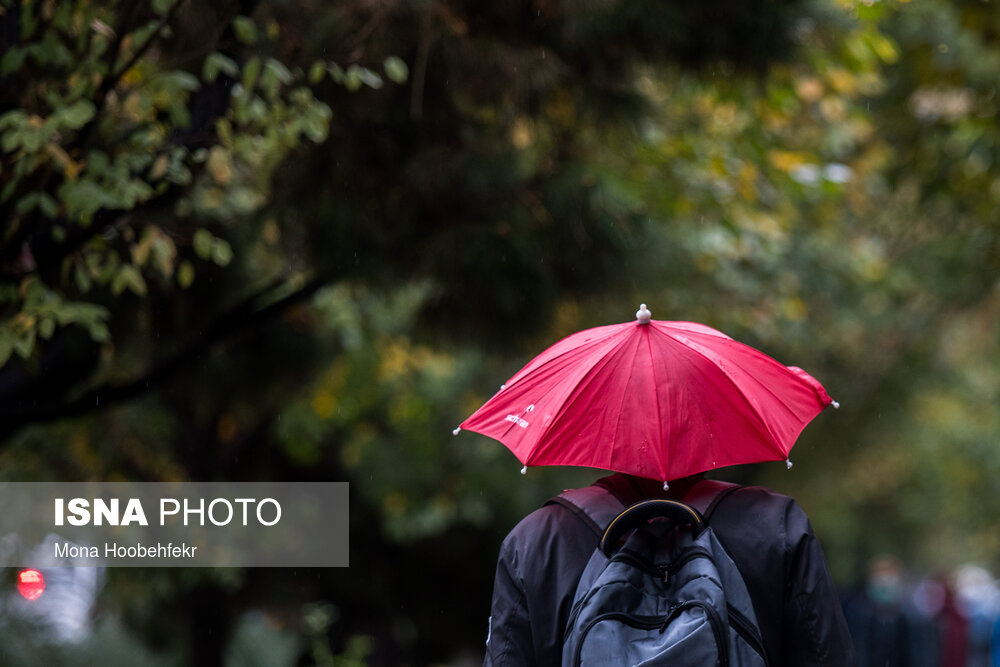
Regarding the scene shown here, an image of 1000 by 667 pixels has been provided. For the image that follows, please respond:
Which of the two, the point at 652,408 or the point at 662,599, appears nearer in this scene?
the point at 662,599

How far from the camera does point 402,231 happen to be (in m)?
5.29

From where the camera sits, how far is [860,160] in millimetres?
11992

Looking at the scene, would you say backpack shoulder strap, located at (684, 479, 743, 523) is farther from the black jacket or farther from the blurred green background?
the blurred green background

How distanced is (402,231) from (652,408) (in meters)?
2.81

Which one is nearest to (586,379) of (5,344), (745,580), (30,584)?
(745,580)

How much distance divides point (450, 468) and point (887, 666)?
6.52 meters

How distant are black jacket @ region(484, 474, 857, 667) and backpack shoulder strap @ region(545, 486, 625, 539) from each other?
0.05 feet

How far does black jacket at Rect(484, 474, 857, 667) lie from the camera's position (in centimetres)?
233

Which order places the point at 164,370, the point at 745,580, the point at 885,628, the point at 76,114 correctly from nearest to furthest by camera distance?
the point at 745,580
the point at 76,114
the point at 164,370
the point at 885,628

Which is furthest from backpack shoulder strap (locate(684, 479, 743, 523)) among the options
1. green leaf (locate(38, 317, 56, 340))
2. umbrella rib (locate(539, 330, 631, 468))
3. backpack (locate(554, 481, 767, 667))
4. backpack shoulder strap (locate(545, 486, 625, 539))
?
green leaf (locate(38, 317, 56, 340))

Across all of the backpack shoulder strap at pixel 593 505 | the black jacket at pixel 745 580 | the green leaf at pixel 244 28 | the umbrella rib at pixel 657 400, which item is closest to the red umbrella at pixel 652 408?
the umbrella rib at pixel 657 400

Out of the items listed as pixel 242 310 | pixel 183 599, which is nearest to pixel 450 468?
pixel 183 599

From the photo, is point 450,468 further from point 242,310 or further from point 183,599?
point 242,310

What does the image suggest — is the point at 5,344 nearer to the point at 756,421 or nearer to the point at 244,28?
the point at 244,28
